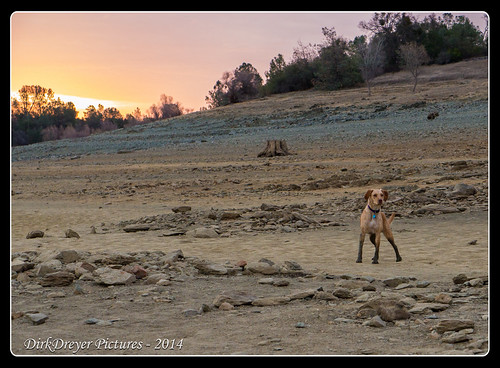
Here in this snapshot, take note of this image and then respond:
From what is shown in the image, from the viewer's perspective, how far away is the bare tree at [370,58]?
160 ft

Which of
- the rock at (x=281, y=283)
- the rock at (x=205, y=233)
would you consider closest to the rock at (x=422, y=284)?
the rock at (x=281, y=283)

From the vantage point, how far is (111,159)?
104 ft

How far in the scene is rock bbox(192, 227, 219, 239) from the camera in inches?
481

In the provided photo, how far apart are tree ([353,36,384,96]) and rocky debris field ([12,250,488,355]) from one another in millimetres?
40582

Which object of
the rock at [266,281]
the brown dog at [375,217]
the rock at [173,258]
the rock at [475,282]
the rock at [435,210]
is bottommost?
the rock at [435,210]

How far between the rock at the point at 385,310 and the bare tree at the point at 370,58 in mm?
42653

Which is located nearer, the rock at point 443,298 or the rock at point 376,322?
the rock at point 376,322

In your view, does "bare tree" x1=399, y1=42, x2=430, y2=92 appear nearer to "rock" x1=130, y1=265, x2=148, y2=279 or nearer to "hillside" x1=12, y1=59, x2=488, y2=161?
"hillside" x1=12, y1=59, x2=488, y2=161

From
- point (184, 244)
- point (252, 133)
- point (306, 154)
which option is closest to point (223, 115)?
point (252, 133)

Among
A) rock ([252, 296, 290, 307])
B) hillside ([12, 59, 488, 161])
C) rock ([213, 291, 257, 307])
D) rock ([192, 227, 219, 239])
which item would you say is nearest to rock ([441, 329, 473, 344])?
rock ([252, 296, 290, 307])

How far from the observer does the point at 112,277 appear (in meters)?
7.97

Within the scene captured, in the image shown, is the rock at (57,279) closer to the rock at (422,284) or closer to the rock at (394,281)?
the rock at (394,281)

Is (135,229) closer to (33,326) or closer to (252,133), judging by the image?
(33,326)

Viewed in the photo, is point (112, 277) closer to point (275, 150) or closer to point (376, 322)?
point (376, 322)
